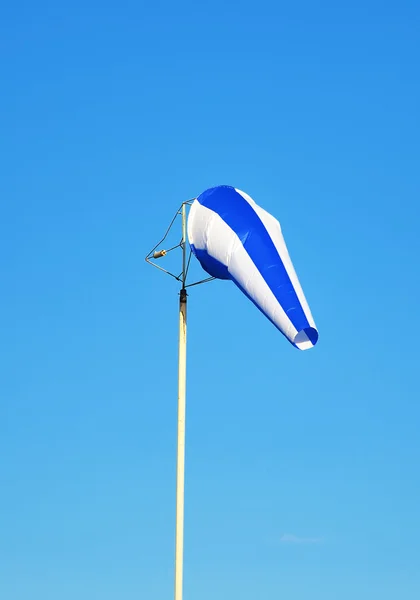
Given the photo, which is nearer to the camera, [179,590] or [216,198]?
[179,590]

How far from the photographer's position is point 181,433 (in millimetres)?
22969

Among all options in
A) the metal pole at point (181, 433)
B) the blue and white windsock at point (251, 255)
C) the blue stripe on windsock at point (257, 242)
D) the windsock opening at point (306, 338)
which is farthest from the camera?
the metal pole at point (181, 433)

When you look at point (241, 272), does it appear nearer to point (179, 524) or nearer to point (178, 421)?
point (178, 421)

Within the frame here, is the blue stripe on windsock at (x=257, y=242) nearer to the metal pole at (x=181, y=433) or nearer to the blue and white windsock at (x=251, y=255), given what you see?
the blue and white windsock at (x=251, y=255)

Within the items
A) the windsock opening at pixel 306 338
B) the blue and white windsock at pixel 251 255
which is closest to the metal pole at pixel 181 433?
the blue and white windsock at pixel 251 255

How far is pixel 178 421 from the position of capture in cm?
2300

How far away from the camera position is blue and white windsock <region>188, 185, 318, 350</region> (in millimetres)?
20797

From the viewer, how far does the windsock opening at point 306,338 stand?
20.5 meters

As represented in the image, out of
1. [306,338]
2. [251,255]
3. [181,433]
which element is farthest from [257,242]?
[181,433]

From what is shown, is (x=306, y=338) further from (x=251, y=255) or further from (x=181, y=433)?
(x=181, y=433)

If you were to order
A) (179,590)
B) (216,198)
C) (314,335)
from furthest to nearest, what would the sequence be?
(216,198), (179,590), (314,335)

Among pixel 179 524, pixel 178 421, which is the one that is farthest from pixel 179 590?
pixel 178 421

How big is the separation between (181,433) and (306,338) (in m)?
3.80

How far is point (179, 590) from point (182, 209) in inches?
299
